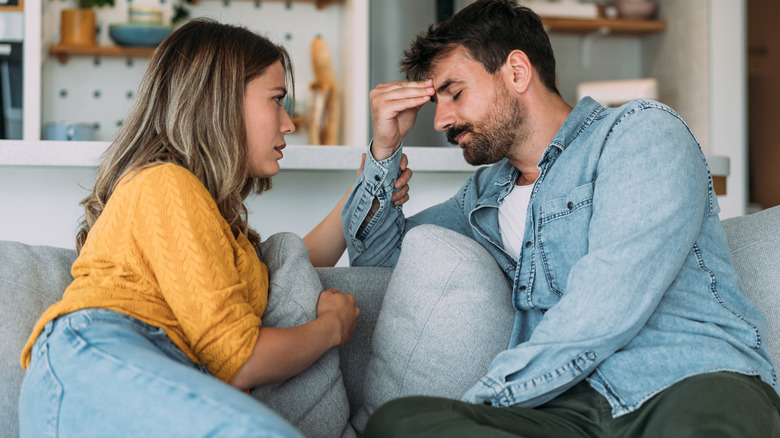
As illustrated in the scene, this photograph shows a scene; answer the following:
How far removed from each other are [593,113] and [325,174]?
38.8 inches

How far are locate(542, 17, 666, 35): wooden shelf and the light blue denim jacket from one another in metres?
2.97

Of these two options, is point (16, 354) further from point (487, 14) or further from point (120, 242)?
point (487, 14)

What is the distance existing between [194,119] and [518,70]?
0.71 metres

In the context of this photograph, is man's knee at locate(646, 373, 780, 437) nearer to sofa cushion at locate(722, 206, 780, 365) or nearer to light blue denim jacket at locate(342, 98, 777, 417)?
light blue denim jacket at locate(342, 98, 777, 417)

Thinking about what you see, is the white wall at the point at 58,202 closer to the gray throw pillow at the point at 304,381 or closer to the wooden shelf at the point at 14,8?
the gray throw pillow at the point at 304,381

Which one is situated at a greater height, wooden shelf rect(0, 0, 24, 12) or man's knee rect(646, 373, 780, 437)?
wooden shelf rect(0, 0, 24, 12)

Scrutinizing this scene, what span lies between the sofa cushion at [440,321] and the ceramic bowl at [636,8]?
11.3 feet

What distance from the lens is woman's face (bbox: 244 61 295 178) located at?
1416mm

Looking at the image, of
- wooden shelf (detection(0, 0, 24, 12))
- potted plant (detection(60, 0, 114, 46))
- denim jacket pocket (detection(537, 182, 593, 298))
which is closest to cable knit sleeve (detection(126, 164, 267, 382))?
denim jacket pocket (detection(537, 182, 593, 298))

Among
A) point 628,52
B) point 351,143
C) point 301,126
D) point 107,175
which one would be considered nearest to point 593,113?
point 107,175

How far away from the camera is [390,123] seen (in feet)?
5.59

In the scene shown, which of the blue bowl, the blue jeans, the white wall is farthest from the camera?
the blue bowl

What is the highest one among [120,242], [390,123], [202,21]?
[202,21]

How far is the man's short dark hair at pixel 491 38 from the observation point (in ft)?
5.45
